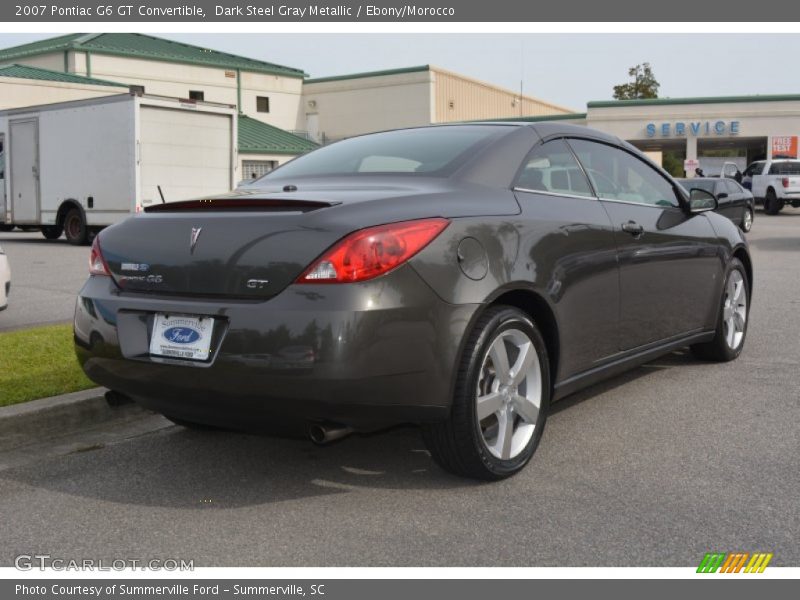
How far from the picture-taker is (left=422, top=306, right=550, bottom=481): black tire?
3779mm

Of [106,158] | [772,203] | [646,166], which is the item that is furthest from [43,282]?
[772,203]

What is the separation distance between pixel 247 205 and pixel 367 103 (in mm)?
45488

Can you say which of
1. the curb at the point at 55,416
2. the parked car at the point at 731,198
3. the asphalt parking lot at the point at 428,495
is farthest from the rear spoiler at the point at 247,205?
the parked car at the point at 731,198

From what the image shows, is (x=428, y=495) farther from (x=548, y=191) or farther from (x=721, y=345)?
(x=721, y=345)

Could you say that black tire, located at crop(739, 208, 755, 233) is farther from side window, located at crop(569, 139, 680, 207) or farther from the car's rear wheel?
side window, located at crop(569, 139, 680, 207)

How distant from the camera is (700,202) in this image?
589 cm

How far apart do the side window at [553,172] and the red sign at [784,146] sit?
41.0 meters

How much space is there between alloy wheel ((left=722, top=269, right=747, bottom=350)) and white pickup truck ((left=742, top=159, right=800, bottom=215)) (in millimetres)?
27424

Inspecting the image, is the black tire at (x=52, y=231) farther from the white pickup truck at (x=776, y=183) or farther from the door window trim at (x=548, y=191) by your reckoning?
the white pickup truck at (x=776, y=183)

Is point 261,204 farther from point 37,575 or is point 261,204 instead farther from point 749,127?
point 749,127

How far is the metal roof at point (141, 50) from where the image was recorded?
40812 mm

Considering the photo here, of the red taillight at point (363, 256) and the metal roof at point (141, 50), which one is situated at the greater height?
the metal roof at point (141, 50)

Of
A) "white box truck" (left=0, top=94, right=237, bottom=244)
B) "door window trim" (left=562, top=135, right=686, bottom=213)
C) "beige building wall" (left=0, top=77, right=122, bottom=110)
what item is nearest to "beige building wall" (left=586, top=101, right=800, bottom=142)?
"beige building wall" (left=0, top=77, right=122, bottom=110)

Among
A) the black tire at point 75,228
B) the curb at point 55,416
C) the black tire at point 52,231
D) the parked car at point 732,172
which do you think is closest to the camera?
the curb at point 55,416
